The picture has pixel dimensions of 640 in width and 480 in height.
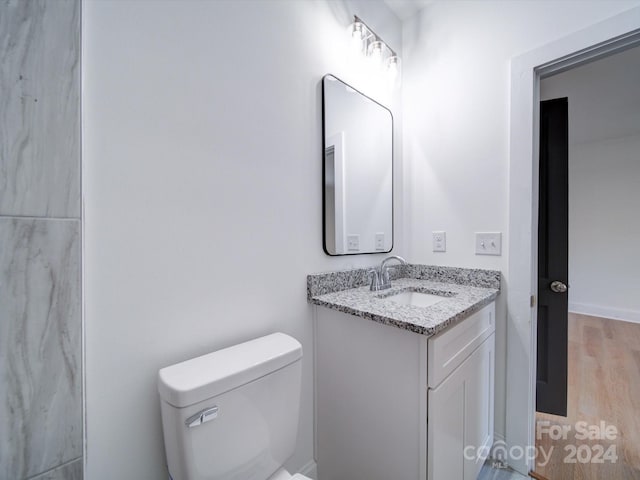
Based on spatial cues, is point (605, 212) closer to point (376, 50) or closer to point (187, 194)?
point (376, 50)

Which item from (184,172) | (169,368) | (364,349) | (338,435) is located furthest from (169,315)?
(338,435)

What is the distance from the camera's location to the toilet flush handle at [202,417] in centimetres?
70

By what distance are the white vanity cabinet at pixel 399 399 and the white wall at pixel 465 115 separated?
1.41 ft

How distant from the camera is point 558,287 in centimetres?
163

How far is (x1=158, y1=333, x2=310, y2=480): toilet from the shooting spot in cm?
70

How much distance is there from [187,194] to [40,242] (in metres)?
0.38

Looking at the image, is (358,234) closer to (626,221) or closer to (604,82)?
(604,82)

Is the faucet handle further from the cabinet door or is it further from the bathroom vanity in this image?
the cabinet door

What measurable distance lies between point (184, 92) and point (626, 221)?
5320 millimetres

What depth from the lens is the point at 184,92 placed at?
886 mm

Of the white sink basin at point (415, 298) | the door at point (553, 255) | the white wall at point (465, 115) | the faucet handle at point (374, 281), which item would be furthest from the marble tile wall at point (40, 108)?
the door at point (553, 255)

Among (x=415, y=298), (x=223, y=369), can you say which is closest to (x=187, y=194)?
(x=223, y=369)

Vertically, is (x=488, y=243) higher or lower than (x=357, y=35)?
lower

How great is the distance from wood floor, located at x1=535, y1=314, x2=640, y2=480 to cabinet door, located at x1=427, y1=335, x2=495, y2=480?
0.45 m
